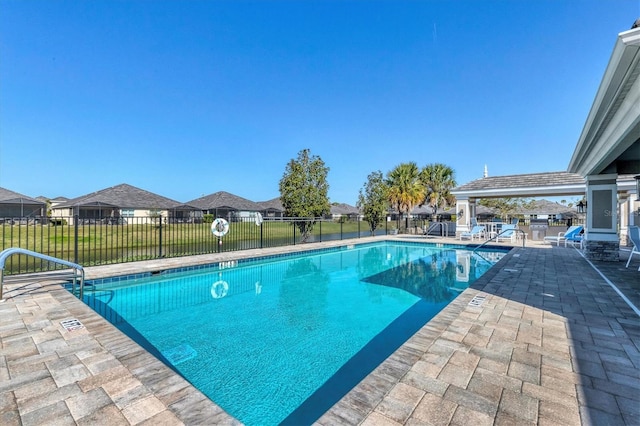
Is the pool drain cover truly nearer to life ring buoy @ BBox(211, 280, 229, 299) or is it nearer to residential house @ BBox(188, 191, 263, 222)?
life ring buoy @ BBox(211, 280, 229, 299)

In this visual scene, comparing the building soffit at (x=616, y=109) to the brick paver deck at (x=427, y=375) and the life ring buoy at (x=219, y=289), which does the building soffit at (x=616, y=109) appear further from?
the life ring buoy at (x=219, y=289)

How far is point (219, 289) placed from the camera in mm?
6426

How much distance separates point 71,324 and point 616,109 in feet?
26.3

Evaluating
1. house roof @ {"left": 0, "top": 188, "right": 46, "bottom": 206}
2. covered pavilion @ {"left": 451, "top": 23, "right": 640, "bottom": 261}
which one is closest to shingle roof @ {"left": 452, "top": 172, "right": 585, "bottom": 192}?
covered pavilion @ {"left": 451, "top": 23, "right": 640, "bottom": 261}

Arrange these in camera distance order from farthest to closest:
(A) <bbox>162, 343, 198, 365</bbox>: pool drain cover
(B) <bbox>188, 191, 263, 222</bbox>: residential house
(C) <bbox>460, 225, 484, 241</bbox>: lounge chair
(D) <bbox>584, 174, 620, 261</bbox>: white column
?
(B) <bbox>188, 191, 263, 222</bbox>: residential house < (C) <bbox>460, 225, 484, 241</bbox>: lounge chair < (D) <bbox>584, 174, 620, 261</bbox>: white column < (A) <bbox>162, 343, 198, 365</bbox>: pool drain cover

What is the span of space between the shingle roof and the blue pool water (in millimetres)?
7940

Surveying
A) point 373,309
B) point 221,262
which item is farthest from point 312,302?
point 221,262

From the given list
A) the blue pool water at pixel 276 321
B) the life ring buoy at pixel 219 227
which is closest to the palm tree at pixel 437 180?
the blue pool water at pixel 276 321

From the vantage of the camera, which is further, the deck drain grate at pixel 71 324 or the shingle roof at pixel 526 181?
the shingle roof at pixel 526 181

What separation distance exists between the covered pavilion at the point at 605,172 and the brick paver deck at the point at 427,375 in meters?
2.90

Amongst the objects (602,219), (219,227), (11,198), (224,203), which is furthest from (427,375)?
(11,198)

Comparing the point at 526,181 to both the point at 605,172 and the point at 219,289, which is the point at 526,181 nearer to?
the point at 605,172

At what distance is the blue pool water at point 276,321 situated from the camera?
2.86m

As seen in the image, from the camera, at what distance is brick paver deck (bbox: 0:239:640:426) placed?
5.85 ft
